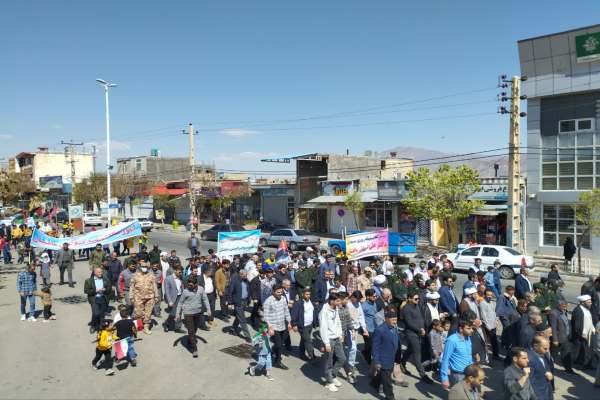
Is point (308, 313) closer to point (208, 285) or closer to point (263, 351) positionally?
point (263, 351)

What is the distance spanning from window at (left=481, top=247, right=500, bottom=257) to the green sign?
12146 millimetres

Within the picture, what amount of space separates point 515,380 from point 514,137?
21.2 metres

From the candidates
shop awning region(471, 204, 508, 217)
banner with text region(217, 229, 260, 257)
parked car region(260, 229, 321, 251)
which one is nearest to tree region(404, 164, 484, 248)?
shop awning region(471, 204, 508, 217)

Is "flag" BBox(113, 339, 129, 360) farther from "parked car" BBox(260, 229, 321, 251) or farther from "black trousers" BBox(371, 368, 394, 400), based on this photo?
"parked car" BBox(260, 229, 321, 251)

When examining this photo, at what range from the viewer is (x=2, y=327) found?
12.4 m

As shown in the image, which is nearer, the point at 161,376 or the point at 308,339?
the point at 161,376

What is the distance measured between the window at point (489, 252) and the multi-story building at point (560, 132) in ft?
24.6

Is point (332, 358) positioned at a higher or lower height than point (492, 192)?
lower

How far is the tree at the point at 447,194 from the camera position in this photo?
26172mm

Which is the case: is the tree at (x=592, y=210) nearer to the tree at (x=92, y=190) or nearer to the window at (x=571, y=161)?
the window at (x=571, y=161)

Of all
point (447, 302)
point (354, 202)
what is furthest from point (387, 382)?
point (354, 202)

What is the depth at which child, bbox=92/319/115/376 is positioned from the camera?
9.11 m

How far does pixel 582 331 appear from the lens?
8.93 m

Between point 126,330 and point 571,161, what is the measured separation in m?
24.7
